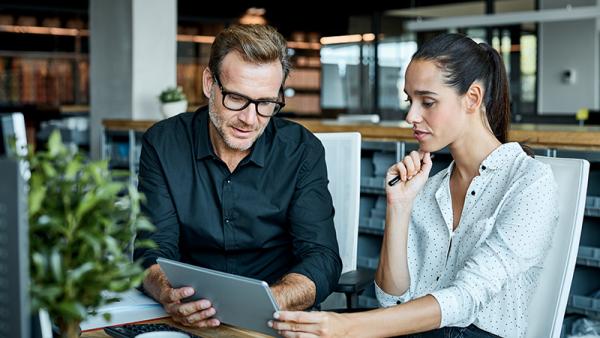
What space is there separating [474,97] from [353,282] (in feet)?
2.13

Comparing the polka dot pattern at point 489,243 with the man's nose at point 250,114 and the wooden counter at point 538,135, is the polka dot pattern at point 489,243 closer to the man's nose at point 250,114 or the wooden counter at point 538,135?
the man's nose at point 250,114

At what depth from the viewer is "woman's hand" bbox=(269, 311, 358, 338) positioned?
4.81 ft

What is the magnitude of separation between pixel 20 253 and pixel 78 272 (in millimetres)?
91

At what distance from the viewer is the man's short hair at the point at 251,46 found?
205cm

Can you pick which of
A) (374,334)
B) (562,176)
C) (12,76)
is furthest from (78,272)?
(12,76)

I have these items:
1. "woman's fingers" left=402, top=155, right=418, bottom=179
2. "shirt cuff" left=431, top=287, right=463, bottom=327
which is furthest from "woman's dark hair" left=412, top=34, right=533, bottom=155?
"shirt cuff" left=431, top=287, right=463, bottom=327

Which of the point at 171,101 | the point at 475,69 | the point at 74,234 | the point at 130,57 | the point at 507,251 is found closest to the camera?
the point at 74,234

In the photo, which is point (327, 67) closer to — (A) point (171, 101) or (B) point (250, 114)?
(A) point (171, 101)

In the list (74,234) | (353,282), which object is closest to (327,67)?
(353,282)

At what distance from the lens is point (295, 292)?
1881mm

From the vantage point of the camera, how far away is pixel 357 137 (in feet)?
7.93

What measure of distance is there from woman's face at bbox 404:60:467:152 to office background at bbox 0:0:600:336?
5.00 ft

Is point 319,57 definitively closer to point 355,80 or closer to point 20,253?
point 355,80

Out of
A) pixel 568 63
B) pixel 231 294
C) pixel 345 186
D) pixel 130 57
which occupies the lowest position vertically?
pixel 231 294
